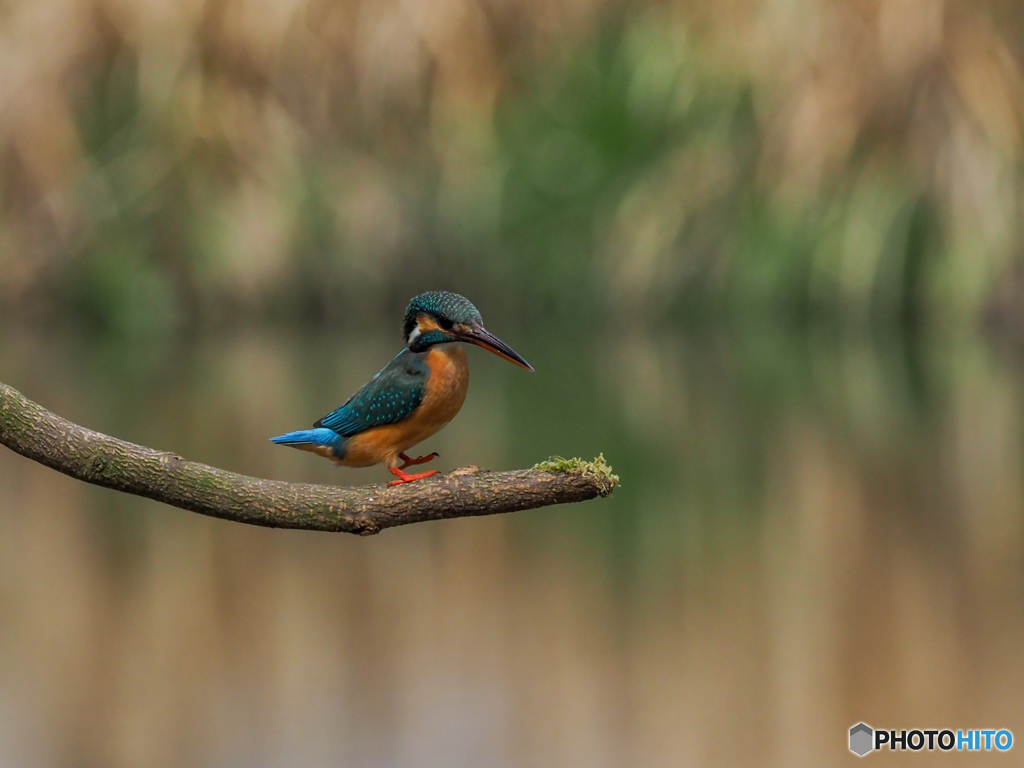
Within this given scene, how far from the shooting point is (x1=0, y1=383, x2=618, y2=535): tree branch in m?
1.67

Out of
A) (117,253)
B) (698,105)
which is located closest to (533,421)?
(698,105)

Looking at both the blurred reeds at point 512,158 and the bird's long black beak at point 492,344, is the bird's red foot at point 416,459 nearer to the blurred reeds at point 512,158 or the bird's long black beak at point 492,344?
the bird's long black beak at point 492,344

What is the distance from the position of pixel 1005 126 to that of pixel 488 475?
363 inches

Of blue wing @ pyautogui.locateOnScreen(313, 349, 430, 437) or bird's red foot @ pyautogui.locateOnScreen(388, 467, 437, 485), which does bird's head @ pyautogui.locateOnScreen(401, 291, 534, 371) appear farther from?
bird's red foot @ pyautogui.locateOnScreen(388, 467, 437, 485)

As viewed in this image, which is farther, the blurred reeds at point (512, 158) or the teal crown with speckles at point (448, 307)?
the blurred reeds at point (512, 158)

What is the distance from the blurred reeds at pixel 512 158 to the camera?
385 inches

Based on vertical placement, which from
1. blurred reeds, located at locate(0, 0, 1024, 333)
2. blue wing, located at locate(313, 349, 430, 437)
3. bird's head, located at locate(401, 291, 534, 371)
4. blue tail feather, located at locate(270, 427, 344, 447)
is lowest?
blue tail feather, located at locate(270, 427, 344, 447)

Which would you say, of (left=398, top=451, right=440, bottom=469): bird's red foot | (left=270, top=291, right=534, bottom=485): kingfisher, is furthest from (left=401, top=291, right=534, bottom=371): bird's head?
(left=398, top=451, right=440, bottom=469): bird's red foot

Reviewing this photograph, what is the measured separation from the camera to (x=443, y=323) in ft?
5.99

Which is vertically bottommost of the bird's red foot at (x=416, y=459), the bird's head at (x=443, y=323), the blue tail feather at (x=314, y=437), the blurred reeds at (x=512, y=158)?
the bird's red foot at (x=416, y=459)

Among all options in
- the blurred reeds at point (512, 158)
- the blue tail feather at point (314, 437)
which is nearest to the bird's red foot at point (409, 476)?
the blue tail feather at point (314, 437)

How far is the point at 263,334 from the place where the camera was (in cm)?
1093

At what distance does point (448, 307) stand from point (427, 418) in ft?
0.70

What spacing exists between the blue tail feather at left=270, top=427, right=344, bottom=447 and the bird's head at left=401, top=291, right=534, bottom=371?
26 centimetres
